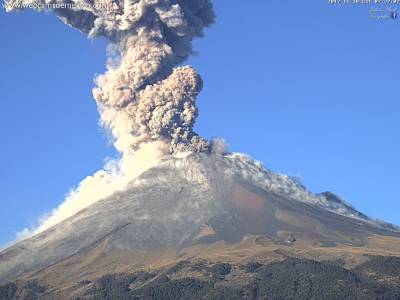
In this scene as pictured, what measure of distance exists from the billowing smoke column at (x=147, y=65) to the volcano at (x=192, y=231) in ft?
25.6

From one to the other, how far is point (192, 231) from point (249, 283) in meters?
30.9

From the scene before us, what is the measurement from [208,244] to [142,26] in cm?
3675

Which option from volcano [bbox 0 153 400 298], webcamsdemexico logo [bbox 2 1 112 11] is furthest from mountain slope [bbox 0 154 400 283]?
webcamsdemexico logo [bbox 2 1 112 11]

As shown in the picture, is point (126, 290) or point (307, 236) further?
point (307, 236)

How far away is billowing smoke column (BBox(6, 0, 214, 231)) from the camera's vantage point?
17500 cm

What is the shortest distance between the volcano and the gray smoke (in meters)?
8.86

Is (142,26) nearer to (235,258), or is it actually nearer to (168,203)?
(168,203)

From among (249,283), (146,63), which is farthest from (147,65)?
(249,283)

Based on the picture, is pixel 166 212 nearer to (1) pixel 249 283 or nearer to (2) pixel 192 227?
(2) pixel 192 227

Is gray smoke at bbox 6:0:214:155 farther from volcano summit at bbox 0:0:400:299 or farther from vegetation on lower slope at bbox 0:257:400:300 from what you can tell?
vegetation on lower slope at bbox 0:257:400:300

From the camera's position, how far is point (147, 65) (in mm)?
176250

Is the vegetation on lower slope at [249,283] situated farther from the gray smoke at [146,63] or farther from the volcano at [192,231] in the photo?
the gray smoke at [146,63]

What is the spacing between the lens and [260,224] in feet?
582

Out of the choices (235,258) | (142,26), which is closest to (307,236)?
(235,258)
